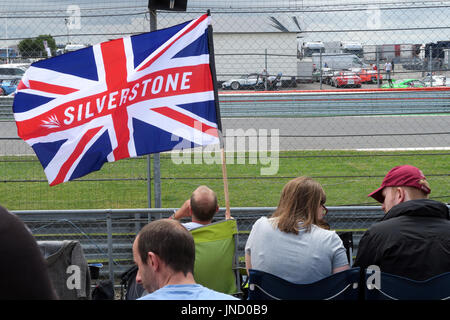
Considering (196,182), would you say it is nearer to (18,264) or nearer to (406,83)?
(406,83)

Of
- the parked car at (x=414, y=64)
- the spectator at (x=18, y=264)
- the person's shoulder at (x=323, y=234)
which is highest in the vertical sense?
the parked car at (x=414, y=64)

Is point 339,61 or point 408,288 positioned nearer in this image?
point 408,288

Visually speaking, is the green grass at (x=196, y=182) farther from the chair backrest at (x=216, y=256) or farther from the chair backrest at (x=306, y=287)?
the chair backrest at (x=306, y=287)

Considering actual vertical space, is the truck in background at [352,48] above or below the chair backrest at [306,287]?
above

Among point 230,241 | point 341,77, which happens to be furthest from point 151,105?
point 341,77

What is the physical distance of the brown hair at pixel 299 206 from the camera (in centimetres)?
346

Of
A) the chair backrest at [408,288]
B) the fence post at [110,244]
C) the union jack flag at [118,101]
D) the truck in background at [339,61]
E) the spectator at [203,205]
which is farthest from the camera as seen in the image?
the truck in background at [339,61]

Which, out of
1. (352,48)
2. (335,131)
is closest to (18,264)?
(352,48)

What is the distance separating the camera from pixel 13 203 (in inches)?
315

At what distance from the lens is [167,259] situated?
7.68 ft

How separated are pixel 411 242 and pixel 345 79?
198 inches

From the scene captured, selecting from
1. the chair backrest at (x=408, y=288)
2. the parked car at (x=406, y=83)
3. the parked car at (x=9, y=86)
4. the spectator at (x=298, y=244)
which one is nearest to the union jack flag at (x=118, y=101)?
the spectator at (x=298, y=244)

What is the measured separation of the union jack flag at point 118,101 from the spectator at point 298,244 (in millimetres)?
1312
